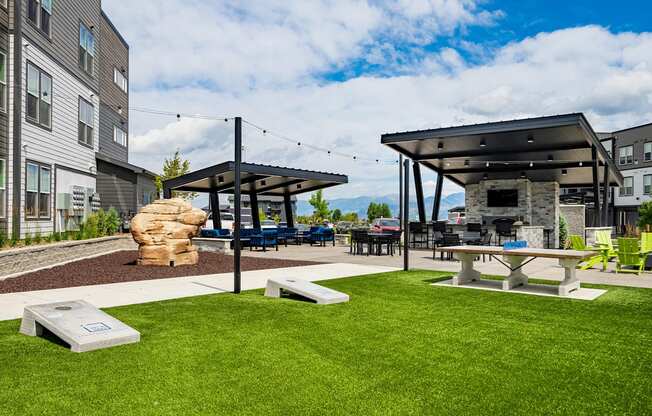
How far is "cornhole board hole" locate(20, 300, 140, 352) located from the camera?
489 cm

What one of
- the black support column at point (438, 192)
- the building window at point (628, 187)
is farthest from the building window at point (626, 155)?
the black support column at point (438, 192)

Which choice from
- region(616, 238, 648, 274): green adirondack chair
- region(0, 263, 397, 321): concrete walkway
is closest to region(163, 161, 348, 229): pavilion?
region(0, 263, 397, 321): concrete walkway

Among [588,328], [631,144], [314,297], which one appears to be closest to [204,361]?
[314,297]

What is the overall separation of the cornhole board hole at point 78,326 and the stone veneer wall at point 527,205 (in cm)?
2138

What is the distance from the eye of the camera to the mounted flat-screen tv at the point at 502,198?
78.6ft

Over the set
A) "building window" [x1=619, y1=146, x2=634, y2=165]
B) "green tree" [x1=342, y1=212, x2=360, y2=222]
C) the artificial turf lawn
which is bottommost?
the artificial turf lawn

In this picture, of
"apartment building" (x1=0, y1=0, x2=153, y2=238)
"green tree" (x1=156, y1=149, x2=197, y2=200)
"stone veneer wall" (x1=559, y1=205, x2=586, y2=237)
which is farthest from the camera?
"green tree" (x1=156, y1=149, x2=197, y2=200)

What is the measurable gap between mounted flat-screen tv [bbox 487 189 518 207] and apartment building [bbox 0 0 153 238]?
18.0 metres

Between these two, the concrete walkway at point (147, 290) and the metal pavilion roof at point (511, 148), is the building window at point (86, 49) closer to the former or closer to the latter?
the metal pavilion roof at point (511, 148)

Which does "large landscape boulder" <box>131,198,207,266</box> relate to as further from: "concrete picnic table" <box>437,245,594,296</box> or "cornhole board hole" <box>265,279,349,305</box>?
"concrete picnic table" <box>437,245,594,296</box>

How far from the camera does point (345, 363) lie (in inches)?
178

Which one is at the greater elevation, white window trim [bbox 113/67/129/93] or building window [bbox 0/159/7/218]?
white window trim [bbox 113/67/129/93]

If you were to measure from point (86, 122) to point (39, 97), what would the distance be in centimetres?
413

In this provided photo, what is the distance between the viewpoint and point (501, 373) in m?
4.27
